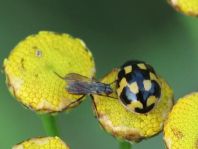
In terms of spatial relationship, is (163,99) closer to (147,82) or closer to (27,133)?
(147,82)

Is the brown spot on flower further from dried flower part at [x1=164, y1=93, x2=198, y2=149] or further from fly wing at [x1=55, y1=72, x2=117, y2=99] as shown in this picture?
fly wing at [x1=55, y1=72, x2=117, y2=99]

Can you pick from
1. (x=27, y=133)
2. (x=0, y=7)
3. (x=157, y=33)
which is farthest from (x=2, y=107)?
(x=157, y=33)

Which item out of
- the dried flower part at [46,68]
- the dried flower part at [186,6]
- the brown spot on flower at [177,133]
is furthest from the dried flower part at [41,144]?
the dried flower part at [186,6]

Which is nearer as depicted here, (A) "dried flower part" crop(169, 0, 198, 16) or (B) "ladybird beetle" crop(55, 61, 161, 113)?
(B) "ladybird beetle" crop(55, 61, 161, 113)

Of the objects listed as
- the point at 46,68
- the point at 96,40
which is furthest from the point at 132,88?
the point at 96,40

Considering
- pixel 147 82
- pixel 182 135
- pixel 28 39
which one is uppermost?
pixel 28 39

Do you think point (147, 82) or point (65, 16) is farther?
point (65, 16)

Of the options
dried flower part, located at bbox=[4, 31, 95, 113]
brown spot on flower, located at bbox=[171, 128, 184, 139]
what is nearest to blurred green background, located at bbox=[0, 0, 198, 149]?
dried flower part, located at bbox=[4, 31, 95, 113]
